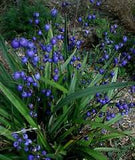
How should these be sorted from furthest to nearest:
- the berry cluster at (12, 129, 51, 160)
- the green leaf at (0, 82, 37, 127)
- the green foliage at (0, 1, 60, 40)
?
the green foliage at (0, 1, 60, 40) → the green leaf at (0, 82, 37, 127) → the berry cluster at (12, 129, 51, 160)

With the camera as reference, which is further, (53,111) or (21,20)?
(21,20)

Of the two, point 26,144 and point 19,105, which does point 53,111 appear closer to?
point 19,105

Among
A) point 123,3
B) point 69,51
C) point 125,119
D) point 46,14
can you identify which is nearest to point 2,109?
point 69,51

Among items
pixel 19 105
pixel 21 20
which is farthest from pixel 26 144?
pixel 21 20

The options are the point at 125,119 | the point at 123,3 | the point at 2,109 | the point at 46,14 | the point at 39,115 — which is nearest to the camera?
the point at 2,109

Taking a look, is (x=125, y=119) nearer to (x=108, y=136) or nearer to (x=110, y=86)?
(x=108, y=136)

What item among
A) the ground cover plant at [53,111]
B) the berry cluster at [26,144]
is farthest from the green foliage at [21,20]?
the berry cluster at [26,144]

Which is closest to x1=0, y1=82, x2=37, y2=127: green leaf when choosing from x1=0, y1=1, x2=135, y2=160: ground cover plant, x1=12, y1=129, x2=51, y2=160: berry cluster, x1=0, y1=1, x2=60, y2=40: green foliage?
x1=0, y1=1, x2=135, y2=160: ground cover plant

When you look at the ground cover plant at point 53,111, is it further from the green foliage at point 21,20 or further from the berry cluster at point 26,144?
the green foliage at point 21,20

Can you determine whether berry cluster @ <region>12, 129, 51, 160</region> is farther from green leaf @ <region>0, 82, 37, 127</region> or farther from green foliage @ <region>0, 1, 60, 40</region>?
green foliage @ <region>0, 1, 60, 40</region>

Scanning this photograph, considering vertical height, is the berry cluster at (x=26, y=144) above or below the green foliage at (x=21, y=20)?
below

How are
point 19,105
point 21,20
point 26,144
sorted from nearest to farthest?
point 26,144 → point 19,105 → point 21,20
